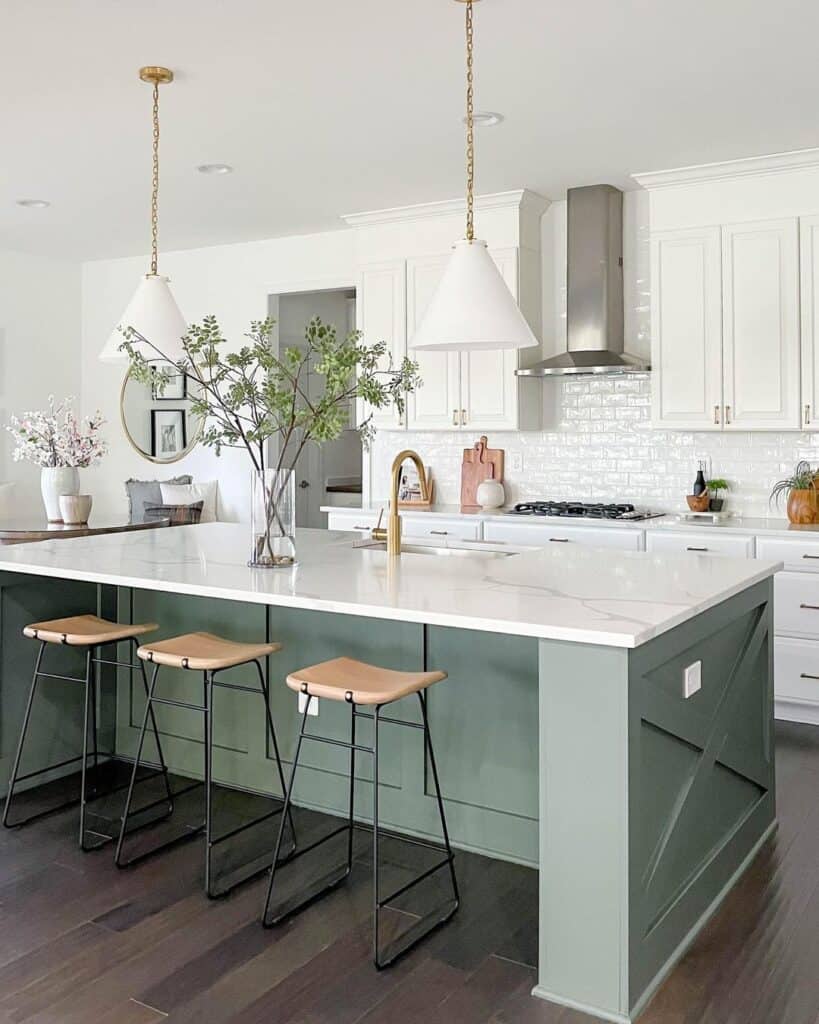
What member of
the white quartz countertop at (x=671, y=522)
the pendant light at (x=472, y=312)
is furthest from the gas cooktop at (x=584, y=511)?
the pendant light at (x=472, y=312)

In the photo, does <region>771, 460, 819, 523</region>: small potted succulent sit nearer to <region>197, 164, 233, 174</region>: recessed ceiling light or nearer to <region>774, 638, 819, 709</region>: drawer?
<region>774, 638, 819, 709</region>: drawer

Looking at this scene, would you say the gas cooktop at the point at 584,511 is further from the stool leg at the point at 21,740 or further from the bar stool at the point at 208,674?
the stool leg at the point at 21,740

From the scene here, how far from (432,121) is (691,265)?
169 cm

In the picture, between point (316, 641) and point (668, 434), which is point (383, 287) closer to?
point (668, 434)

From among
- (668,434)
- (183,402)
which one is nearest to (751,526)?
(668,434)

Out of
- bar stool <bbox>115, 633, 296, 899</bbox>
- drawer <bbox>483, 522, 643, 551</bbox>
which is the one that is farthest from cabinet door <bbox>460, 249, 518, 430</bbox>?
bar stool <bbox>115, 633, 296, 899</bbox>

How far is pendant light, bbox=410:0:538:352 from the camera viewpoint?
120 inches

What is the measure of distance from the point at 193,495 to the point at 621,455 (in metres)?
3.28

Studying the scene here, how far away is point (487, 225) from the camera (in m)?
5.96

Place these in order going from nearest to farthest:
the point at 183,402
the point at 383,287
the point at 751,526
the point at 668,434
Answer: the point at 751,526 → the point at 668,434 → the point at 383,287 → the point at 183,402

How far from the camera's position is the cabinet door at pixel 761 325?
16.8 feet

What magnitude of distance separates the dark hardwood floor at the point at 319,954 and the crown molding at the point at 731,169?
3.43 meters

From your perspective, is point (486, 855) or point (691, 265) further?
point (691, 265)

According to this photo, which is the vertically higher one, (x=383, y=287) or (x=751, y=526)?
(x=383, y=287)
